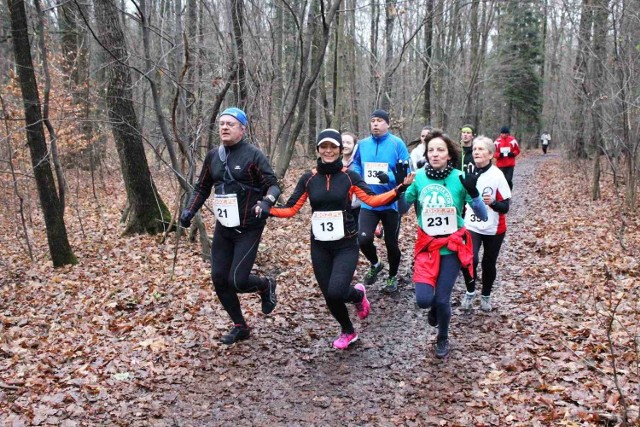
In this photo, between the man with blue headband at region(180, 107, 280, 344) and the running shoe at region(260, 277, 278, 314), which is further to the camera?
the running shoe at region(260, 277, 278, 314)

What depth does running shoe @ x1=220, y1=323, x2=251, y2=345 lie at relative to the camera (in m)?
5.41

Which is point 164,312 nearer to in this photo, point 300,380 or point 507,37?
point 300,380

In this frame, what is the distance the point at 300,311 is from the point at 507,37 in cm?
3831

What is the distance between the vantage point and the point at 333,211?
4918mm

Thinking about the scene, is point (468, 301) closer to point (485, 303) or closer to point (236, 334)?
point (485, 303)

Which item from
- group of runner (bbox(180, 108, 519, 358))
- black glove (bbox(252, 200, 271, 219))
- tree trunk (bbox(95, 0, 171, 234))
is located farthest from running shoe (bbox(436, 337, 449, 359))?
tree trunk (bbox(95, 0, 171, 234))

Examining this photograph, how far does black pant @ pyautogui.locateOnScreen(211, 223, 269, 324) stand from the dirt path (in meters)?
0.73

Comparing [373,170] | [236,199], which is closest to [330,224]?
[236,199]

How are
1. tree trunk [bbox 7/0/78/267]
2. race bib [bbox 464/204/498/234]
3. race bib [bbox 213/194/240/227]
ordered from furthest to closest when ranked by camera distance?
tree trunk [bbox 7/0/78/267], race bib [bbox 464/204/498/234], race bib [bbox 213/194/240/227]

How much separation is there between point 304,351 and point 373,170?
269 cm

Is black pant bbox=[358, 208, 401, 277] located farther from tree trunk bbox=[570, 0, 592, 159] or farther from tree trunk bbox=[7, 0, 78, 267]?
tree trunk bbox=[570, 0, 592, 159]

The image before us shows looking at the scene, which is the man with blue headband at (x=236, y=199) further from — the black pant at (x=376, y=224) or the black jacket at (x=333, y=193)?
the black pant at (x=376, y=224)

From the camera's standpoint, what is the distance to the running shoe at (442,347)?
5.04 meters

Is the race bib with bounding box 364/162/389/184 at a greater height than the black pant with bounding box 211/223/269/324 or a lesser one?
greater
